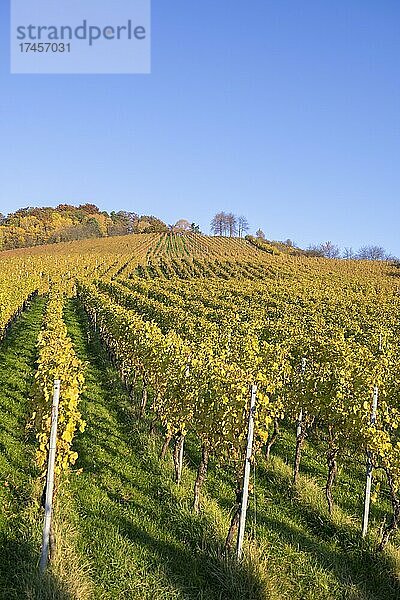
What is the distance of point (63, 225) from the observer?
11906 cm

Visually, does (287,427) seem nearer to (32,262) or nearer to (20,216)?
(32,262)

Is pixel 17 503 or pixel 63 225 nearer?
pixel 17 503

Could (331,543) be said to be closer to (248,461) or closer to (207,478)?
(248,461)

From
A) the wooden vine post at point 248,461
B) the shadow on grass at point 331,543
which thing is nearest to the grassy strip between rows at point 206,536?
the shadow on grass at point 331,543

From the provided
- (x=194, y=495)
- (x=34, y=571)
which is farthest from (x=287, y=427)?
(x=34, y=571)

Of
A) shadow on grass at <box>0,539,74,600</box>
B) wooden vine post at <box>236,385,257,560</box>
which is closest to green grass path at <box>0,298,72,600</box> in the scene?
shadow on grass at <box>0,539,74,600</box>

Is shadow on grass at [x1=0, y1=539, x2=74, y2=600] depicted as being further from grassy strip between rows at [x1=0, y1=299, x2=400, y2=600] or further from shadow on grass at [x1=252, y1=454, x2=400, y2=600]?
shadow on grass at [x1=252, y1=454, x2=400, y2=600]

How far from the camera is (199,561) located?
7.20m

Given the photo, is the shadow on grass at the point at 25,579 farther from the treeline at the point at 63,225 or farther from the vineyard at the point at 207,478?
the treeline at the point at 63,225

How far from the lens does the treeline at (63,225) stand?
106562 millimetres

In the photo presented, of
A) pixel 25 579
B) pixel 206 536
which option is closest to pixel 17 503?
pixel 25 579

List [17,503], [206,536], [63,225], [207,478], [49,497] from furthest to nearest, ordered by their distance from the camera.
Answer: [63,225] → [207,478] → [17,503] → [206,536] → [49,497]

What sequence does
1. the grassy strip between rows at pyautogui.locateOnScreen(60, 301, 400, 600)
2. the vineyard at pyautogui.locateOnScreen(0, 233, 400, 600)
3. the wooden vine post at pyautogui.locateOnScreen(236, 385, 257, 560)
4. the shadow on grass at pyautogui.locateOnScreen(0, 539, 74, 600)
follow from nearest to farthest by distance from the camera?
the shadow on grass at pyautogui.locateOnScreen(0, 539, 74, 600), the grassy strip between rows at pyautogui.locateOnScreen(60, 301, 400, 600), the vineyard at pyautogui.locateOnScreen(0, 233, 400, 600), the wooden vine post at pyautogui.locateOnScreen(236, 385, 257, 560)

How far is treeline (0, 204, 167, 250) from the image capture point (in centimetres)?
10656
